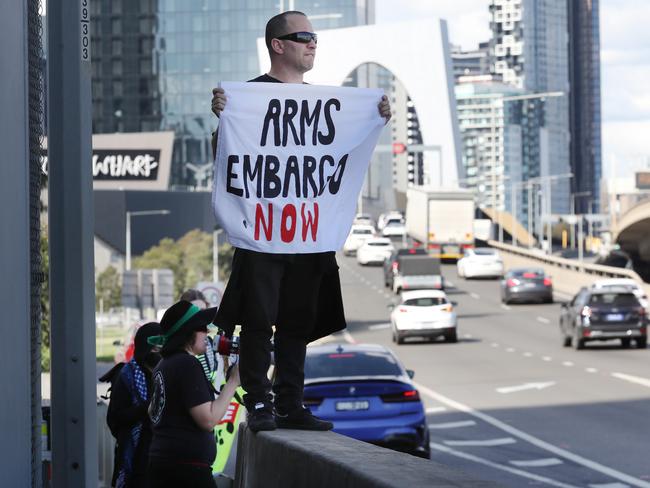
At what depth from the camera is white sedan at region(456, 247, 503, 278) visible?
83.1 meters

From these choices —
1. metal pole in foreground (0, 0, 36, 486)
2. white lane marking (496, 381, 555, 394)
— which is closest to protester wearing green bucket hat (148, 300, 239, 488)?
metal pole in foreground (0, 0, 36, 486)

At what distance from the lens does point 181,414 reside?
629cm

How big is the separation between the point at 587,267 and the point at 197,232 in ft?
102

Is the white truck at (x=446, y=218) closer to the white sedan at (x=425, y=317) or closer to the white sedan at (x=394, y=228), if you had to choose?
the white sedan at (x=394, y=228)

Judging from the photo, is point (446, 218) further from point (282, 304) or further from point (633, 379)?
point (282, 304)

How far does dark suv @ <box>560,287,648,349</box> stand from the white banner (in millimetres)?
34136

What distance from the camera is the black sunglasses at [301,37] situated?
21.9 feet

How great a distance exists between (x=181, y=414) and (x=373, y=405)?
11.6m

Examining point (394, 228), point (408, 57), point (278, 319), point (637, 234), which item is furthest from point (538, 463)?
point (408, 57)

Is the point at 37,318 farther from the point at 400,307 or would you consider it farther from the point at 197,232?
the point at 197,232

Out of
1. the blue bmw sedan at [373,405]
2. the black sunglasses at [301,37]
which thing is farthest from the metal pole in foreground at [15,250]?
the blue bmw sedan at [373,405]

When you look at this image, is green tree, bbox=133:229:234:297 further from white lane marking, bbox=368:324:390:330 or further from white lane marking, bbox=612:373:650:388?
white lane marking, bbox=612:373:650:388

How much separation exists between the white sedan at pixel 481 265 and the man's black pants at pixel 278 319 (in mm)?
76232

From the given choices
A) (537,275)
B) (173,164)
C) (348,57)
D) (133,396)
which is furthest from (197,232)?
(133,396)
